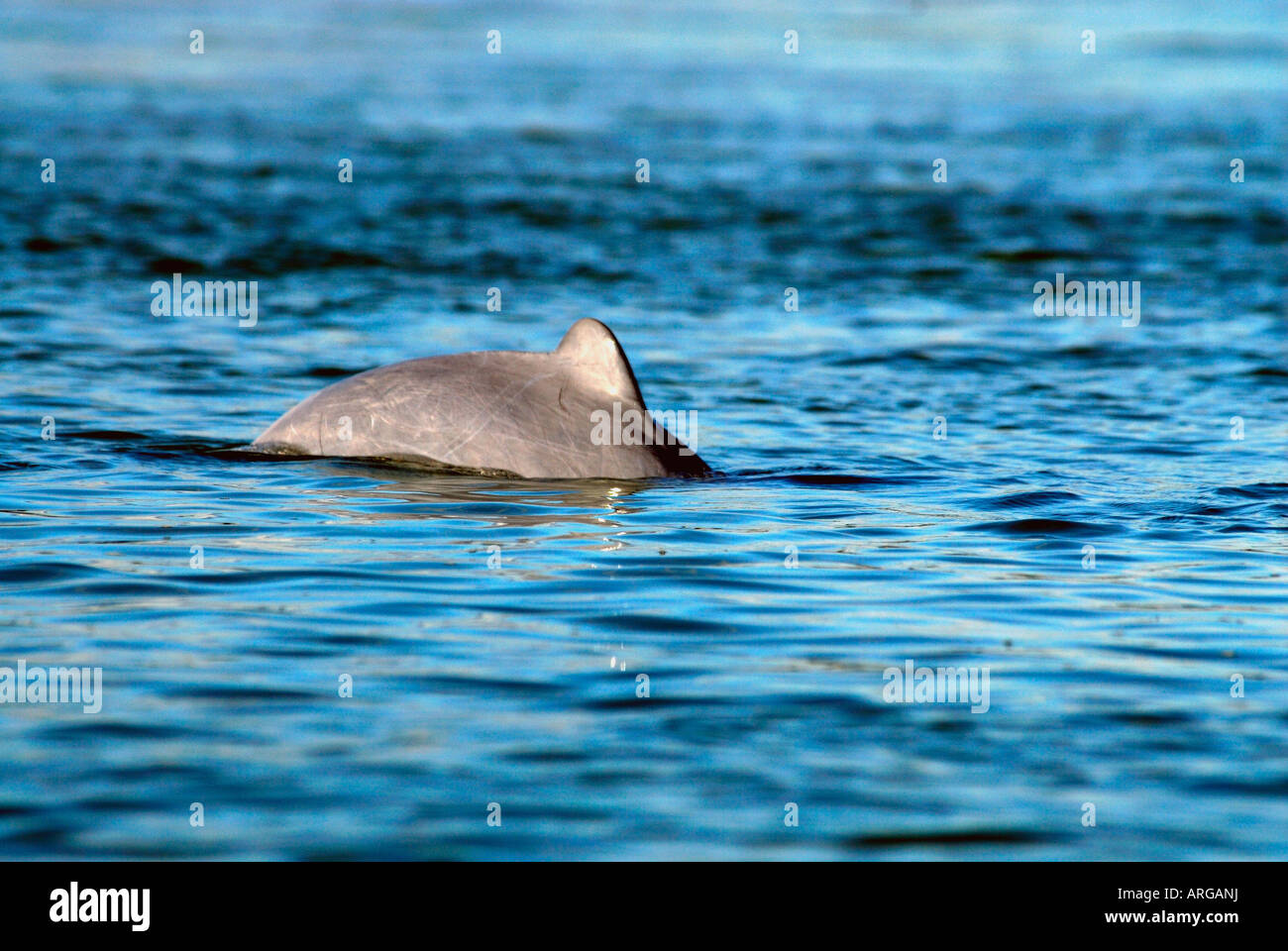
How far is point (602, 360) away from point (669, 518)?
4.22ft

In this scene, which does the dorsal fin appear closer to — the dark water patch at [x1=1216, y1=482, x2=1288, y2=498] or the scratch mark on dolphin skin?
the scratch mark on dolphin skin

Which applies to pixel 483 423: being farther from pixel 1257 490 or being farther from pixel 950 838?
pixel 950 838

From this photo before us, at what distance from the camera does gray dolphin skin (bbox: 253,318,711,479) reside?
1226 centimetres

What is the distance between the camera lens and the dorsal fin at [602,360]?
40.2 ft

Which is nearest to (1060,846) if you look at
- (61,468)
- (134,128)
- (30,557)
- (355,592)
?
(355,592)

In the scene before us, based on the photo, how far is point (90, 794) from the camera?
687 centimetres

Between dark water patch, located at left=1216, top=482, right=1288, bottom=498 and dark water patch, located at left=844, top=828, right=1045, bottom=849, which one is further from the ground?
dark water patch, located at left=1216, top=482, right=1288, bottom=498

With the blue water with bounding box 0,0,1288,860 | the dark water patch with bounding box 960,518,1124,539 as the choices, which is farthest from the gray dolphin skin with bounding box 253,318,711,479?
the dark water patch with bounding box 960,518,1124,539

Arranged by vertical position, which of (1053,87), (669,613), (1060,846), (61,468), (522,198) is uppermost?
(1053,87)

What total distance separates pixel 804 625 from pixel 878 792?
241 cm

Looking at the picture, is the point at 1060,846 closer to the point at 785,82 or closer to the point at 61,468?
the point at 61,468

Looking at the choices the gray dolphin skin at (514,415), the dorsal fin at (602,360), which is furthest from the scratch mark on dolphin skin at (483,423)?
the dorsal fin at (602,360)

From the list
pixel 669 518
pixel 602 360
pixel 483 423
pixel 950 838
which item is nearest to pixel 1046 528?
pixel 669 518

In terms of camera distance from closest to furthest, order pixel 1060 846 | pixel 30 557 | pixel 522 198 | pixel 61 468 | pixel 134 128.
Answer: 1. pixel 1060 846
2. pixel 30 557
3. pixel 61 468
4. pixel 522 198
5. pixel 134 128
